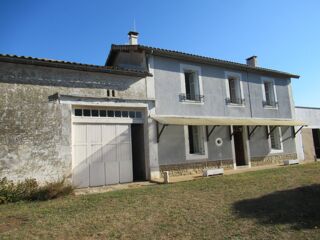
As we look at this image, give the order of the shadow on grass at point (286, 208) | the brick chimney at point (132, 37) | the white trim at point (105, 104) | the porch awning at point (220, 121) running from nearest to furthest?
the shadow on grass at point (286, 208)
the white trim at point (105, 104)
the porch awning at point (220, 121)
the brick chimney at point (132, 37)

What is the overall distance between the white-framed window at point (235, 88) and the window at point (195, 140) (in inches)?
116

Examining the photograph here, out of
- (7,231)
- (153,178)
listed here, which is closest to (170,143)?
(153,178)

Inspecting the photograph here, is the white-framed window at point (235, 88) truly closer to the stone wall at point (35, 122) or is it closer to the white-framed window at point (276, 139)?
the white-framed window at point (276, 139)

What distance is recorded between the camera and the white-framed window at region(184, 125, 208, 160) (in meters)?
13.3

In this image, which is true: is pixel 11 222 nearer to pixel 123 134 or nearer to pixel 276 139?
pixel 123 134

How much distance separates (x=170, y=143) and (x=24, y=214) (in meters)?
6.86

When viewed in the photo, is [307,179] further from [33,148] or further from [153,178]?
[33,148]

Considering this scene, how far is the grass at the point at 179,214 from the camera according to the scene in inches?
208

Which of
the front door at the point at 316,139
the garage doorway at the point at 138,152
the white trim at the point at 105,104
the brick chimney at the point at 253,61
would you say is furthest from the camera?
the front door at the point at 316,139

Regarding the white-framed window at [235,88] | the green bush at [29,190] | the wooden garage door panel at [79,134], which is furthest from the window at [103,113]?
the white-framed window at [235,88]

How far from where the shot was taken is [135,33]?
13.8 meters

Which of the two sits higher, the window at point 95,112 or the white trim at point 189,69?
the white trim at point 189,69

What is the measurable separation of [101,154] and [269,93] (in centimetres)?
1161

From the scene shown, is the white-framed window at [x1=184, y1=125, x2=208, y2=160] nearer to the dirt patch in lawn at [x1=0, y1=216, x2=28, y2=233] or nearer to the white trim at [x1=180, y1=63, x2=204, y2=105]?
the white trim at [x1=180, y1=63, x2=204, y2=105]
